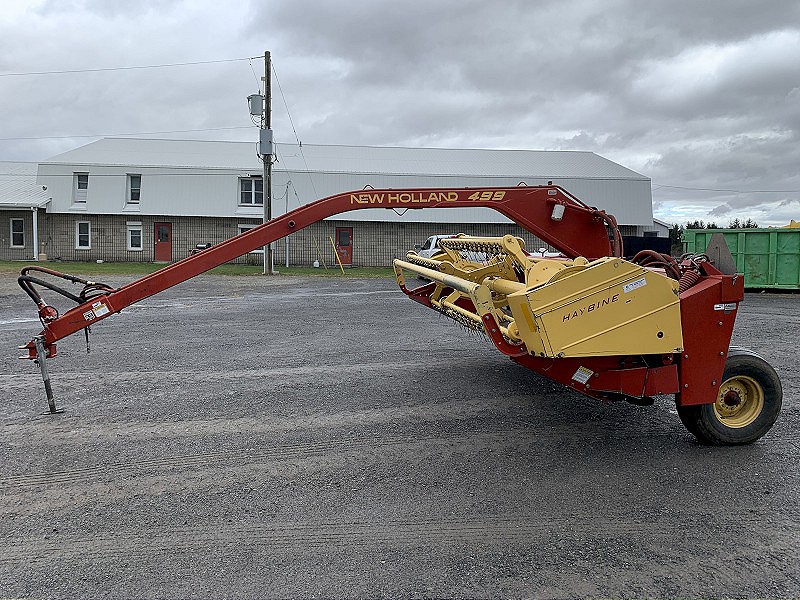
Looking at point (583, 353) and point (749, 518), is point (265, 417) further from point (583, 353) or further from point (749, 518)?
point (749, 518)

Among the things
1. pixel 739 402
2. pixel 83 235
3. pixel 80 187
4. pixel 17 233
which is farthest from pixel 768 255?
pixel 17 233

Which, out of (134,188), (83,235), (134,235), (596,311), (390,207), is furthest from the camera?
(134,188)

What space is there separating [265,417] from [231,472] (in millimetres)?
1239

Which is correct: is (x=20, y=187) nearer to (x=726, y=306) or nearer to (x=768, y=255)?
(x=768, y=255)

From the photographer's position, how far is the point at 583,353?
13.2ft

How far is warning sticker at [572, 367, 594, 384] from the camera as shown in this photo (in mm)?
4398

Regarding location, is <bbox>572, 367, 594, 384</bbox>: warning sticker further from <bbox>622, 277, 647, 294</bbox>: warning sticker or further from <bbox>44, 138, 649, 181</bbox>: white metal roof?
<bbox>44, 138, 649, 181</bbox>: white metal roof

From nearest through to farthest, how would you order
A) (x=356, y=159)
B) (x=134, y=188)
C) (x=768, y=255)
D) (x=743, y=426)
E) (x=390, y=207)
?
(x=743, y=426), (x=390, y=207), (x=768, y=255), (x=134, y=188), (x=356, y=159)

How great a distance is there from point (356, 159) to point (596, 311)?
1215 inches

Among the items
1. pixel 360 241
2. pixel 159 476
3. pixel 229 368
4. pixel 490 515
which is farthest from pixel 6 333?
pixel 360 241

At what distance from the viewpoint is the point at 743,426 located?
15.8 feet

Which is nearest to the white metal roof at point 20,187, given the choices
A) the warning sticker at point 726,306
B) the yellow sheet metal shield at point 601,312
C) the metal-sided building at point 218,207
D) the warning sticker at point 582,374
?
the metal-sided building at point 218,207

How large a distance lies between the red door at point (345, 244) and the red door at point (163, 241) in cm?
794

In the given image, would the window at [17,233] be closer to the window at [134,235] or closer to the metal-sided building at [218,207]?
the metal-sided building at [218,207]
